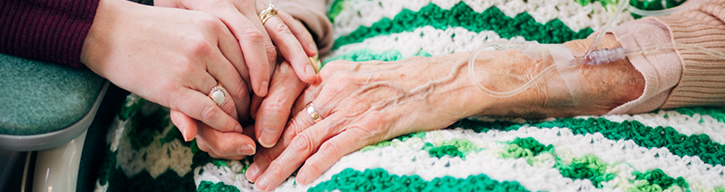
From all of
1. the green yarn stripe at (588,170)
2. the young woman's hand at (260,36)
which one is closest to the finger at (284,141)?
the young woman's hand at (260,36)

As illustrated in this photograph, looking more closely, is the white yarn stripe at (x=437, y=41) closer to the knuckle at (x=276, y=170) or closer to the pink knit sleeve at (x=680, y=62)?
the pink knit sleeve at (x=680, y=62)

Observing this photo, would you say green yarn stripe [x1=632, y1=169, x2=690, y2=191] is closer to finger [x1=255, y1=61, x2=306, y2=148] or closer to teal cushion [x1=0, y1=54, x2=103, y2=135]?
finger [x1=255, y1=61, x2=306, y2=148]

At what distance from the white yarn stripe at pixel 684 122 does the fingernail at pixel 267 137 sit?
2.67ft

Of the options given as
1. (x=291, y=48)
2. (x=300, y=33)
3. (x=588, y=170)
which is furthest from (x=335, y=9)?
(x=588, y=170)

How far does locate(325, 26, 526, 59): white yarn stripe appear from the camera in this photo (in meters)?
1.16

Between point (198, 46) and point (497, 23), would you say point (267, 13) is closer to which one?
point (198, 46)

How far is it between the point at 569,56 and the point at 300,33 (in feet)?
2.38

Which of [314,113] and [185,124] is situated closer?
[185,124]

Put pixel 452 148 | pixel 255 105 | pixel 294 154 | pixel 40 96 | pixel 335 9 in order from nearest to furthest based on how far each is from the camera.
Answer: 1. pixel 40 96
2. pixel 452 148
3. pixel 294 154
4. pixel 255 105
5. pixel 335 9

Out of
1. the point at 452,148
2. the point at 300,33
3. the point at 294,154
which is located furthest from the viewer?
the point at 300,33

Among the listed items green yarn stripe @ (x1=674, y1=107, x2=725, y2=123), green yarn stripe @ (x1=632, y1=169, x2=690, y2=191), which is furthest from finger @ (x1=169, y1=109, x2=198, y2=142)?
green yarn stripe @ (x1=674, y1=107, x2=725, y2=123)

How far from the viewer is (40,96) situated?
76 cm

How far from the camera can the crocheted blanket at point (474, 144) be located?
0.80 metres

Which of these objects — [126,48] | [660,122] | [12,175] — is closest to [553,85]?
[660,122]
